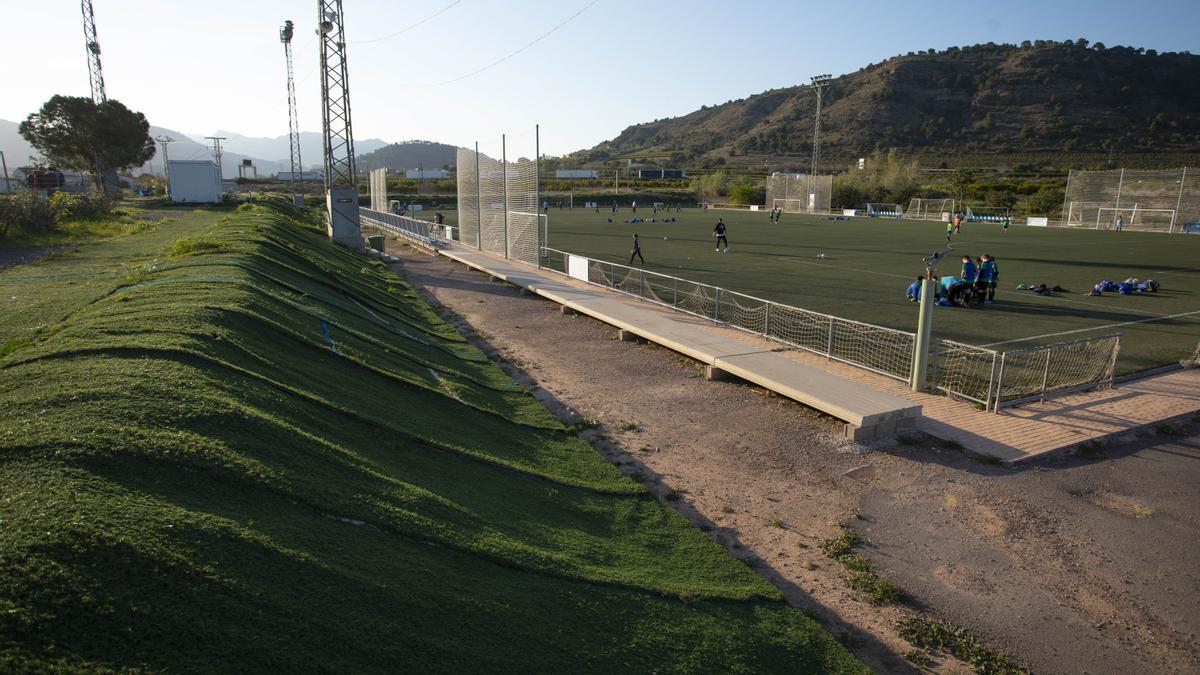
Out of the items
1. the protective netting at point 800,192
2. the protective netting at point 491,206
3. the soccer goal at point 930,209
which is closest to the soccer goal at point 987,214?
the soccer goal at point 930,209

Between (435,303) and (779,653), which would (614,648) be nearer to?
(779,653)

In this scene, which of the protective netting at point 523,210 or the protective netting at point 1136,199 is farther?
the protective netting at point 1136,199

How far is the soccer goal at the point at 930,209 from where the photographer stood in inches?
2557

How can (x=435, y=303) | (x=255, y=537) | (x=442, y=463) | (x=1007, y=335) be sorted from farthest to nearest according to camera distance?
(x=435, y=303) < (x=1007, y=335) < (x=442, y=463) < (x=255, y=537)

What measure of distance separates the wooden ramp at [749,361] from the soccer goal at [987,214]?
2176 inches

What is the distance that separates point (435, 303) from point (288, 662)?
56.3ft

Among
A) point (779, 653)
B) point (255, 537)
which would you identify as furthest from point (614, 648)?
point (255, 537)

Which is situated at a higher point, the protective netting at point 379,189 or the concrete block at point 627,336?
the protective netting at point 379,189

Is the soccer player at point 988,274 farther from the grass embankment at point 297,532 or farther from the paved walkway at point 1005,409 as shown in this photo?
the grass embankment at point 297,532

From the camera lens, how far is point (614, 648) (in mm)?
4305

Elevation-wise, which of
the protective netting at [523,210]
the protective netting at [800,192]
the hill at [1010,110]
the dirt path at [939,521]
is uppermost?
the hill at [1010,110]

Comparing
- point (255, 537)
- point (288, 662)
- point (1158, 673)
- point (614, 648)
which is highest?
point (255, 537)

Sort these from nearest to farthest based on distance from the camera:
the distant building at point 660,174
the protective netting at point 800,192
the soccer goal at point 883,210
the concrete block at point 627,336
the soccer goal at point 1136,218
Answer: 1. the concrete block at point 627,336
2. the soccer goal at point 1136,218
3. the soccer goal at point 883,210
4. the protective netting at point 800,192
5. the distant building at point 660,174

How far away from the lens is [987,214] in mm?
65875
